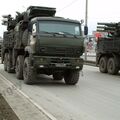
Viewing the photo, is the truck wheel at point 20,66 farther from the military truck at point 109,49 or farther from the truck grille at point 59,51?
the military truck at point 109,49

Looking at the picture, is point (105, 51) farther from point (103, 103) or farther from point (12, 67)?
point (103, 103)

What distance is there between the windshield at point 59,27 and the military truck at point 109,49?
710 cm

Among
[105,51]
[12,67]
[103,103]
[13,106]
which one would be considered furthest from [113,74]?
[13,106]

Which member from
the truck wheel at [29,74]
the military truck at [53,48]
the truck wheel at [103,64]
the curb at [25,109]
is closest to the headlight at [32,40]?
the military truck at [53,48]

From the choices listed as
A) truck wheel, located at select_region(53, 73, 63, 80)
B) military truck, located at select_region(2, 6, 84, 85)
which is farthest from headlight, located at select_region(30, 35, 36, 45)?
truck wheel, located at select_region(53, 73, 63, 80)

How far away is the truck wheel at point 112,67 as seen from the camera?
77.8 feet

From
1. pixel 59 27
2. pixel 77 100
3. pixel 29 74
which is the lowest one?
pixel 77 100

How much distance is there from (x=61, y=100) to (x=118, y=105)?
173cm

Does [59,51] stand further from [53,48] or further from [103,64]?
[103,64]

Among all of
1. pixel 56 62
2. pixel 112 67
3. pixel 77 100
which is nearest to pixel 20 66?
pixel 56 62

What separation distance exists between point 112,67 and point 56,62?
28.3 feet

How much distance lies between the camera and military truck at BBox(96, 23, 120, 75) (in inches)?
934

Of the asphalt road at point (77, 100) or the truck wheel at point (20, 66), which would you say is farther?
the truck wheel at point (20, 66)

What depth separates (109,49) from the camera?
2441 cm
